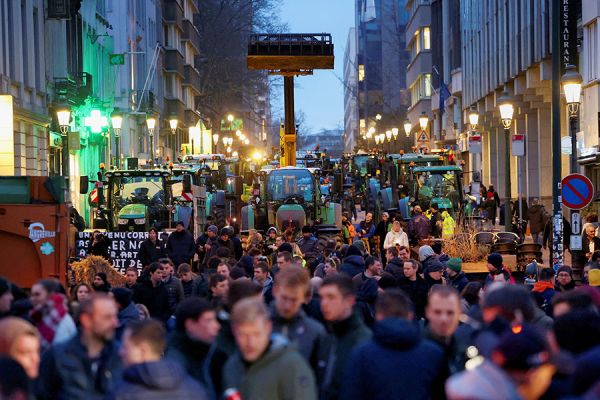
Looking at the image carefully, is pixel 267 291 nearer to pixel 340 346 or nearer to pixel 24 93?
pixel 340 346

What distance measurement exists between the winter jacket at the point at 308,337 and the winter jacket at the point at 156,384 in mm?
2096

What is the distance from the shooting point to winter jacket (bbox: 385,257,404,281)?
16928mm

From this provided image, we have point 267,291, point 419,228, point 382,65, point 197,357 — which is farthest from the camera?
point 382,65

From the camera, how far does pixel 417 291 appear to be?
16.2 metres

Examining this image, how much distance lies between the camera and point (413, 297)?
16.1 metres

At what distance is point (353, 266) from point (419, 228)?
14974mm

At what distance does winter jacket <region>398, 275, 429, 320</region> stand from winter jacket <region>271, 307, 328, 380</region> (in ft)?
21.5

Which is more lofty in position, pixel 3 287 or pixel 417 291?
pixel 3 287

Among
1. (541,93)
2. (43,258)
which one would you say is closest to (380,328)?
(43,258)

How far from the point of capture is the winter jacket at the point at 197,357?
9156 millimetres

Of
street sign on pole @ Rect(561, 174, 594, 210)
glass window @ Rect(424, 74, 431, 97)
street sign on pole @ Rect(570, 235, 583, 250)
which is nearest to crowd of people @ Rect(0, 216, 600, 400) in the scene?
street sign on pole @ Rect(561, 174, 594, 210)

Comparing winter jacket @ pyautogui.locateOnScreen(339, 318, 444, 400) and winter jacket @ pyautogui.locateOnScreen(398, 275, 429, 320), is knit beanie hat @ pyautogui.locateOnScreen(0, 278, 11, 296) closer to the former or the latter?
winter jacket @ pyautogui.locateOnScreen(339, 318, 444, 400)

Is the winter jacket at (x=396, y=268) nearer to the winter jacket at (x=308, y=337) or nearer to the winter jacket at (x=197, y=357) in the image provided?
the winter jacket at (x=308, y=337)

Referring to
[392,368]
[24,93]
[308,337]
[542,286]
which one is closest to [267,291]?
[542,286]
